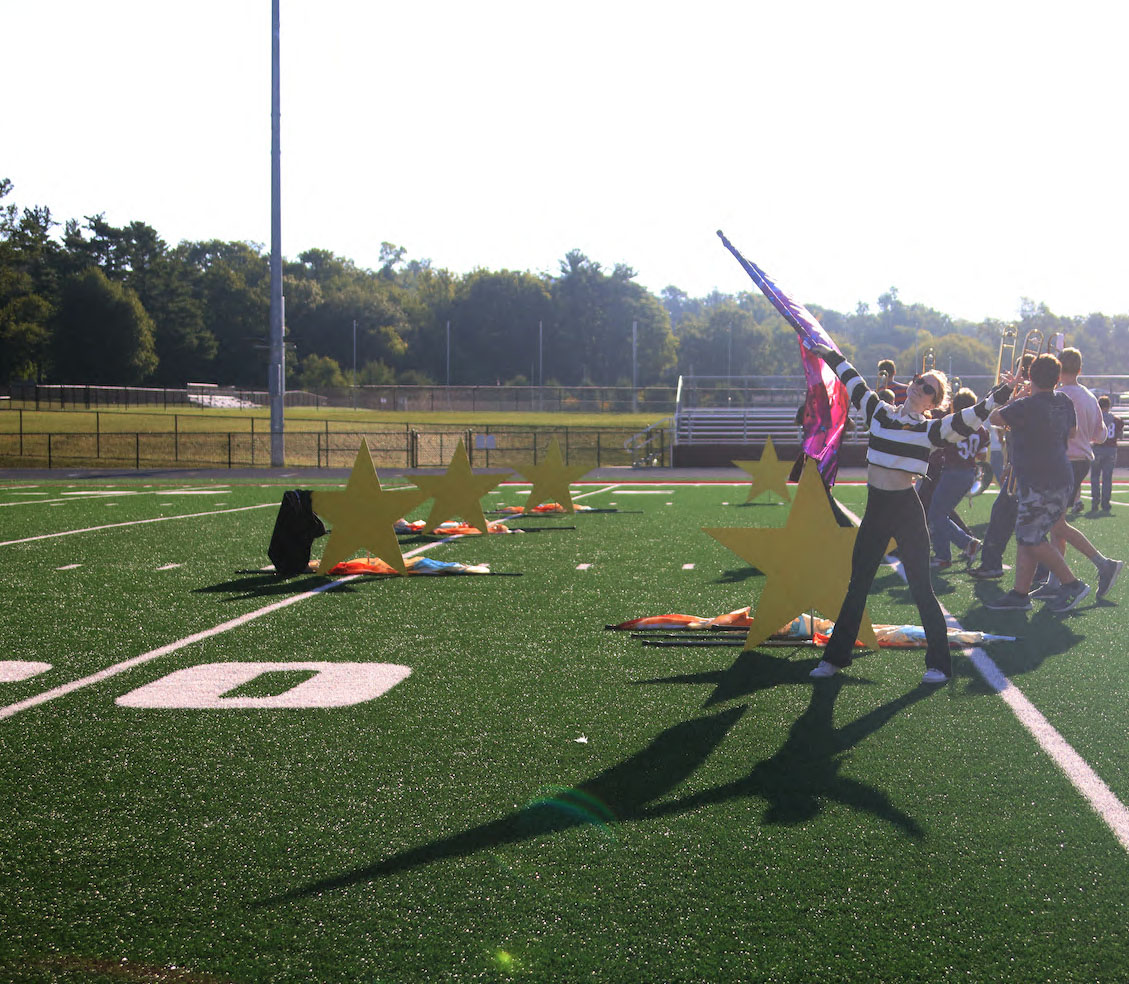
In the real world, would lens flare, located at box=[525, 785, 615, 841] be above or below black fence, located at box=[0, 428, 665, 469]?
above

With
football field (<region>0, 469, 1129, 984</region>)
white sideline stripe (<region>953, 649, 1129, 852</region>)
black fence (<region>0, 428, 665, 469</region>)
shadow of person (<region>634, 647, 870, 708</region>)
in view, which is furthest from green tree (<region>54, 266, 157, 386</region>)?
white sideline stripe (<region>953, 649, 1129, 852</region>)

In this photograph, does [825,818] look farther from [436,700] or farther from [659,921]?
[436,700]

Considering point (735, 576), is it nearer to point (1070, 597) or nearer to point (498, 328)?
point (1070, 597)

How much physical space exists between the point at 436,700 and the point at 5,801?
2.13 meters

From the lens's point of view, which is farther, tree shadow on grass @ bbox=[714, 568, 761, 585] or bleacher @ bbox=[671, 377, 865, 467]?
bleacher @ bbox=[671, 377, 865, 467]

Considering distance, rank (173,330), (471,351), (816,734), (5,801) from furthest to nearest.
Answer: (471,351), (173,330), (816,734), (5,801)

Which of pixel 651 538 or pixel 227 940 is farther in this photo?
pixel 651 538

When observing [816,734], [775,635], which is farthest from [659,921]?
[775,635]

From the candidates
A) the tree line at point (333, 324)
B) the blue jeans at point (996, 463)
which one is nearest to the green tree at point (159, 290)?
the tree line at point (333, 324)

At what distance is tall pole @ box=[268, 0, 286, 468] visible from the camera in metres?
30.9

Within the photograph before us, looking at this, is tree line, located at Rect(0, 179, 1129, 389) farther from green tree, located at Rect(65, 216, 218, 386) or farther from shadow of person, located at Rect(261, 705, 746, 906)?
shadow of person, located at Rect(261, 705, 746, 906)

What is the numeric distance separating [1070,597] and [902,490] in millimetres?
3358

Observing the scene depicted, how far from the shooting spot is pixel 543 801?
4.46 meters

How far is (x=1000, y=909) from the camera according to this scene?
11.6 ft
